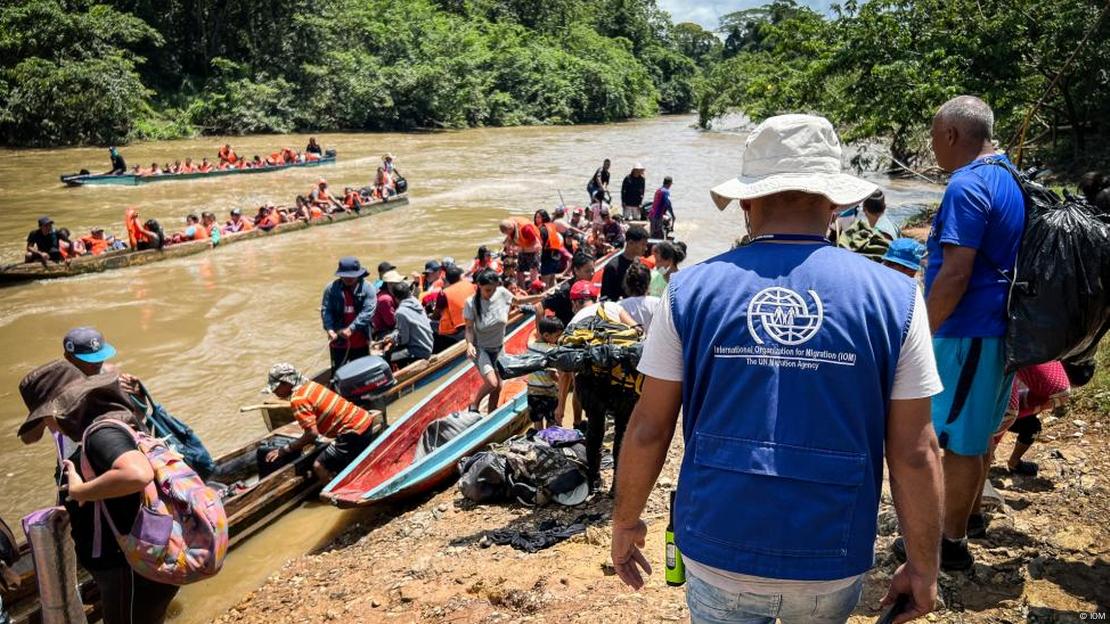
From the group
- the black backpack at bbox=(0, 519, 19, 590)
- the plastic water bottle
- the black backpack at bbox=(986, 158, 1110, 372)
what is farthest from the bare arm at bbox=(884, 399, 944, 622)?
the black backpack at bbox=(0, 519, 19, 590)

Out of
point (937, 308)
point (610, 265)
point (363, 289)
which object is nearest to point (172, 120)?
point (363, 289)

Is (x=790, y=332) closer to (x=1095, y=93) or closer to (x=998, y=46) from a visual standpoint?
(x=998, y=46)

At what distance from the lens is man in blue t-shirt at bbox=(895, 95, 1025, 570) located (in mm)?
2998

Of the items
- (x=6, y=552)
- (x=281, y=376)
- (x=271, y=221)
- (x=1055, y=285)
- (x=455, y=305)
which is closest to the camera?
(x=1055, y=285)

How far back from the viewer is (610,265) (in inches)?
277

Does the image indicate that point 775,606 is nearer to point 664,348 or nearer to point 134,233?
point 664,348

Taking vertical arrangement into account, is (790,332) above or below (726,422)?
above

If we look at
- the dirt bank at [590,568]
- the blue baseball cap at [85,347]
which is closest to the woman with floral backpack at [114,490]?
the blue baseball cap at [85,347]

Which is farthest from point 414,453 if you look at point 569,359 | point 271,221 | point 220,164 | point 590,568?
point 220,164

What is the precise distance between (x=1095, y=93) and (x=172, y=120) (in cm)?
3893

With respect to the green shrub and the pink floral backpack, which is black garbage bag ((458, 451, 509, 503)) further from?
the green shrub

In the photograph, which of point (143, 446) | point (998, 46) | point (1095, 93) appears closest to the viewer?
point (143, 446)

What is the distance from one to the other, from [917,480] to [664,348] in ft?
2.12

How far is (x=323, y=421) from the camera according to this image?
6730 millimetres
